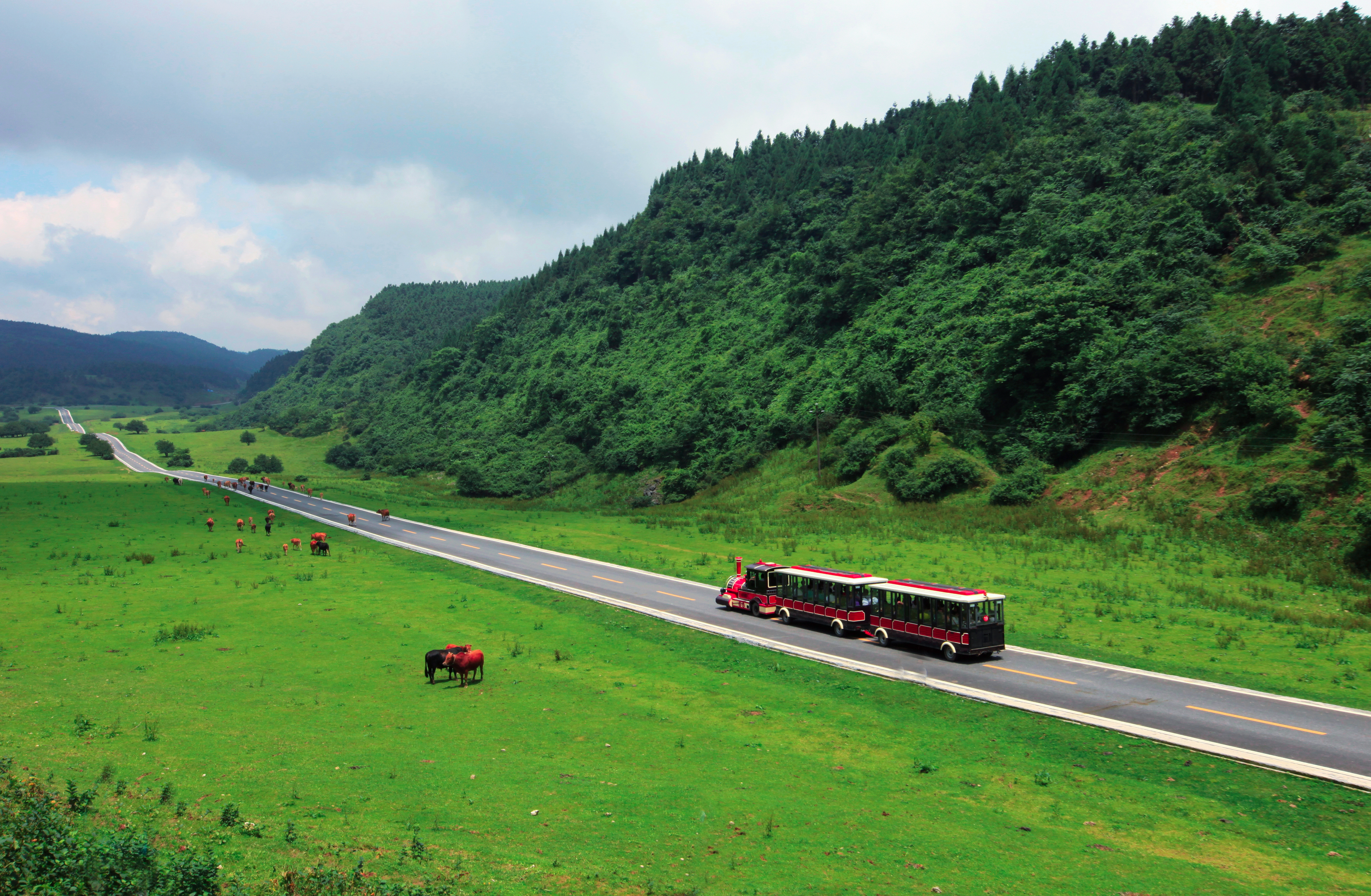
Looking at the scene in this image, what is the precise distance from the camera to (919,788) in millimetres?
16953

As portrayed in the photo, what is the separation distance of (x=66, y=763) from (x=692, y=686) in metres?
15.8

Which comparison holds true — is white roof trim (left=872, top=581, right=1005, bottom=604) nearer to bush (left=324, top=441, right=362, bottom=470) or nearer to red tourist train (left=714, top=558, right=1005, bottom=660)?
red tourist train (left=714, top=558, right=1005, bottom=660)

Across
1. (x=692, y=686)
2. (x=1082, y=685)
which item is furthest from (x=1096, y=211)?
(x=692, y=686)

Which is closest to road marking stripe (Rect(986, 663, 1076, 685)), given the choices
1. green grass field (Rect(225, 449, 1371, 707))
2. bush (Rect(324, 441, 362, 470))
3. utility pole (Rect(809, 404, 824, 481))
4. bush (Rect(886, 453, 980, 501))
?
green grass field (Rect(225, 449, 1371, 707))

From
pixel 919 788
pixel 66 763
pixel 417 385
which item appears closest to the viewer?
pixel 66 763

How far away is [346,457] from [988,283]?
129m

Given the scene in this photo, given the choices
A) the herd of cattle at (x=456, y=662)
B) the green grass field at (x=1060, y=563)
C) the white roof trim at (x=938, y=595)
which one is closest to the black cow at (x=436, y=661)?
the herd of cattle at (x=456, y=662)

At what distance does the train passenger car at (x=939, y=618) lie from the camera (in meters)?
27.5

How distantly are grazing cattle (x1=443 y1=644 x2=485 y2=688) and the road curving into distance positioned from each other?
36.2 feet

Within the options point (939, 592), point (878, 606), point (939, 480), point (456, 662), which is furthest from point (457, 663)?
point (939, 480)

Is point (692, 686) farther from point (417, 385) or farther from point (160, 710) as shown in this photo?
point (417, 385)

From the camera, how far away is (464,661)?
24.0m

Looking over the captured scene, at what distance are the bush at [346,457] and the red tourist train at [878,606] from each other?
138 metres

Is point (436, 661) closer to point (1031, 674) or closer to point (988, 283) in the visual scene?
point (1031, 674)
